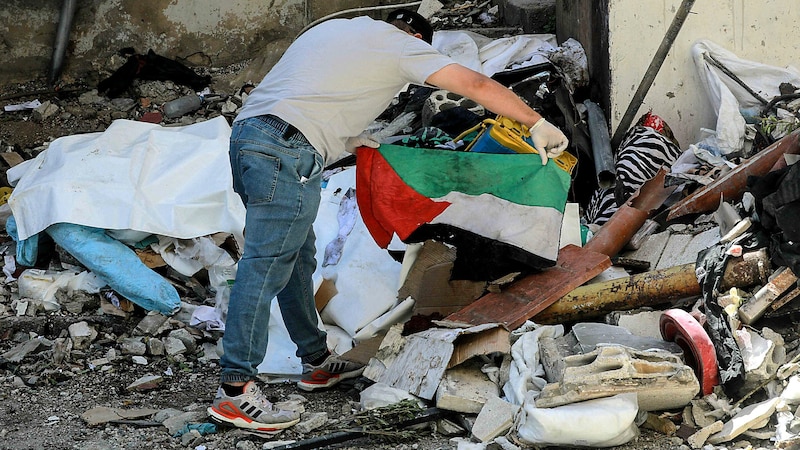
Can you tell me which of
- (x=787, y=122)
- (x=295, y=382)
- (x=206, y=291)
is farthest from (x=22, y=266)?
(x=787, y=122)

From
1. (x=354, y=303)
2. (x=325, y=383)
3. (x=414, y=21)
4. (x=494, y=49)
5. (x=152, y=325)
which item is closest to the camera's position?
(x=414, y=21)

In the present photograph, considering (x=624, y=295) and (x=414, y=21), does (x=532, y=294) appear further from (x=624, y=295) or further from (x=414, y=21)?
(x=414, y=21)

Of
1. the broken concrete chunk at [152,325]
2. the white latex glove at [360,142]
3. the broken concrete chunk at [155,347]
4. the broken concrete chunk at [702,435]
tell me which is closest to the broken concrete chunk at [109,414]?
the broken concrete chunk at [155,347]

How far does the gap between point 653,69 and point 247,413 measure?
3.51m

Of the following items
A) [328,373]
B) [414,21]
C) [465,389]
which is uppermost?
[414,21]

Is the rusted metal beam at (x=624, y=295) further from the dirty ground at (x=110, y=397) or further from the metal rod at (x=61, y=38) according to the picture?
the metal rod at (x=61, y=38)

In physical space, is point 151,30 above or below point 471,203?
below

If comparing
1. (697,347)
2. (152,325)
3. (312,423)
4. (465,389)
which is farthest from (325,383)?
(697,347)

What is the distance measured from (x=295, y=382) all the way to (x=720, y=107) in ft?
10.4

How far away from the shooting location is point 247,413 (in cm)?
394

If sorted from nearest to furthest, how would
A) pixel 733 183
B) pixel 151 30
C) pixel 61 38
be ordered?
pixel 733 183 < pixel 61 38 < pixel 151 30

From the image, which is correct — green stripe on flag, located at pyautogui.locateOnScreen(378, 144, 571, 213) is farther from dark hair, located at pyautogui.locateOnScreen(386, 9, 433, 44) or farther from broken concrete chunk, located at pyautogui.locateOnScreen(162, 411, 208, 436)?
broken concrete chunk, located at pyautogui.locateOnScreen(162, 411, 208, 436)

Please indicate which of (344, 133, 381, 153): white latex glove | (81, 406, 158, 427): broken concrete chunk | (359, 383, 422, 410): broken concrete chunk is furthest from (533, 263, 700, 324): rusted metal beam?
(81, 406, 158, 427): broken concrete chunk

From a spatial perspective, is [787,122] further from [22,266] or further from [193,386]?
[22,266]
